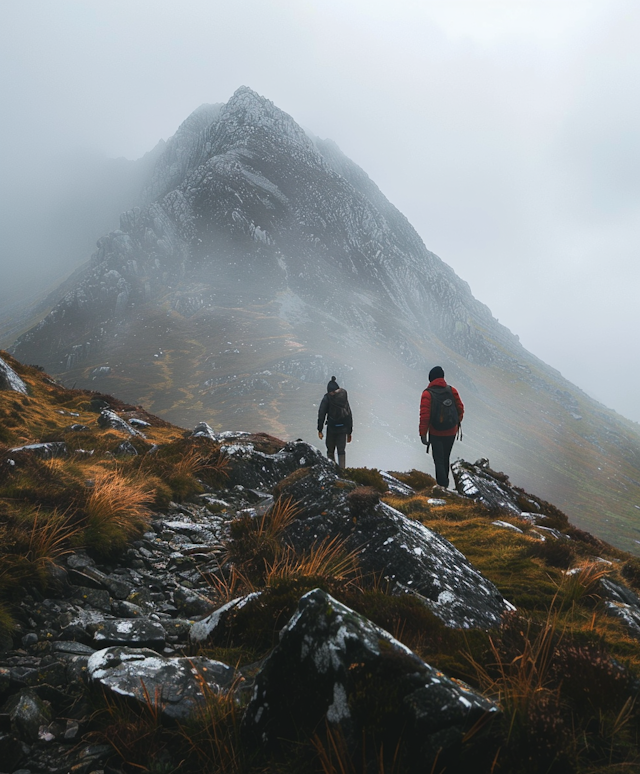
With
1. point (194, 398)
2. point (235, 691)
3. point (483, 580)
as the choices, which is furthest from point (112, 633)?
point (194, 398)

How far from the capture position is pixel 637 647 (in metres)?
4.82

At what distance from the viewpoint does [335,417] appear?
17.7 metres

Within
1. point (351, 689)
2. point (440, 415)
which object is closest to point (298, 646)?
point (351, 689)

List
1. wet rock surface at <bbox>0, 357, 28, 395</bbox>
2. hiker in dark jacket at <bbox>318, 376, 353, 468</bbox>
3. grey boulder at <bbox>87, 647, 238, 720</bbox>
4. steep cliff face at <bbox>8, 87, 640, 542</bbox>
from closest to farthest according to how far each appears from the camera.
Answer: grey boulder at <bbox>87, 647, 238, 720</bbox> < hiker in dark jacket at <bbox>318, 376, 353, 468</bbox> < wet rock surface at <bbox>0, 357, 28, 395</bbox> < steep cliff face at <bbox>8, 87, 640, 542</bbox>

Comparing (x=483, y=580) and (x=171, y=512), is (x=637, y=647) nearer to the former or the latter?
(x=483, y=580)

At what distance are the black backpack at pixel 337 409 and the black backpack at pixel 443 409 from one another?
4197mm

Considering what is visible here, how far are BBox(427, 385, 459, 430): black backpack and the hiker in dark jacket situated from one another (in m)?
4.10

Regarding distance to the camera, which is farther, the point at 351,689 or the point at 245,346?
the point at 245,346

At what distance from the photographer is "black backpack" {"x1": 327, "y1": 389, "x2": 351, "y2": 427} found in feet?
57.8

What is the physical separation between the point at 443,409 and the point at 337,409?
15.9 feet

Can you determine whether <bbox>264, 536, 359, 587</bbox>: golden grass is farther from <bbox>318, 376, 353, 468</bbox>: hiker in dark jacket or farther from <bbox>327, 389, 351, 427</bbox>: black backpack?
<bbox>327, 389, 351, 427</bbox>: black backpack

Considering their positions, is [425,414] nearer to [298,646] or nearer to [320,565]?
[320,565]

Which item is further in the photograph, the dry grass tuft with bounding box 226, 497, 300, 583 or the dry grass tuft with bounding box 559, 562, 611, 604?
the dry grass tuft with bounding box 559, 562, 611, 604

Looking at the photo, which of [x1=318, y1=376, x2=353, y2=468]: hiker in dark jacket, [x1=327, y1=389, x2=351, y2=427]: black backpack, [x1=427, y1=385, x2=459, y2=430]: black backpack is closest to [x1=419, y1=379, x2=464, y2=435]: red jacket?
[x1=427, y1=385, x2=459, y2=430]: black backpack
